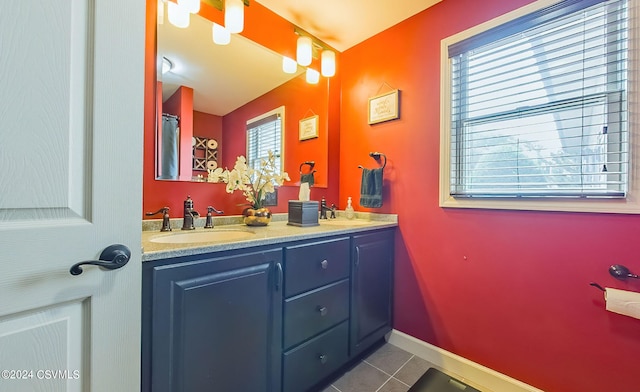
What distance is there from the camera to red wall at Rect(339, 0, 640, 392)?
1209mm

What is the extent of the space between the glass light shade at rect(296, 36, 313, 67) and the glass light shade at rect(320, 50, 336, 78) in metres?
0.19

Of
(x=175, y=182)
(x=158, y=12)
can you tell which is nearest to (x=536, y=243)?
(x=175, y=182)

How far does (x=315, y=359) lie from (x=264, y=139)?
4.64 feet

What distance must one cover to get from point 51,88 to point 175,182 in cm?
90

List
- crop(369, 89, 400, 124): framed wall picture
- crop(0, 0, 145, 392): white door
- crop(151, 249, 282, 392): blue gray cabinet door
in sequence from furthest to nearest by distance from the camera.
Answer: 1. crop(369, 89, 400, 124): framed wall picture
2. crop(151, 249, 282, 392): blue gray cabinet door
3. crop(0, 0, 145, 392): white door

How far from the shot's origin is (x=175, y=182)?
58.6 inches

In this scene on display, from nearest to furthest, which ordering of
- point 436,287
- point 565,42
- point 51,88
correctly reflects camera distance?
point 51,88 < point 565,42 < point 436,287

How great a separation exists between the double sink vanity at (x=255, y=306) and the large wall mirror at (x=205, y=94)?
0.41 meters

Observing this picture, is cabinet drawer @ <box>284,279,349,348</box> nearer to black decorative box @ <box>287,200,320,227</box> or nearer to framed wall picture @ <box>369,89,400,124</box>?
black decorative box @ <box>287,200,320,227</box>

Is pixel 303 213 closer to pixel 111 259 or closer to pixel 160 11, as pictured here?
pixel 111 259

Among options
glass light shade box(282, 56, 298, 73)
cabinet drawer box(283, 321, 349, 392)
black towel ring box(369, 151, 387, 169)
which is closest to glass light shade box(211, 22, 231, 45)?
glass light shade box(282, 56, 298, 73)

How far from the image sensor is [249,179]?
5.30 ft

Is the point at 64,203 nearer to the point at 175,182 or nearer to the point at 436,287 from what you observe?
the point at 175,182

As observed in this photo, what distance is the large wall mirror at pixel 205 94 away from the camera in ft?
4.77
